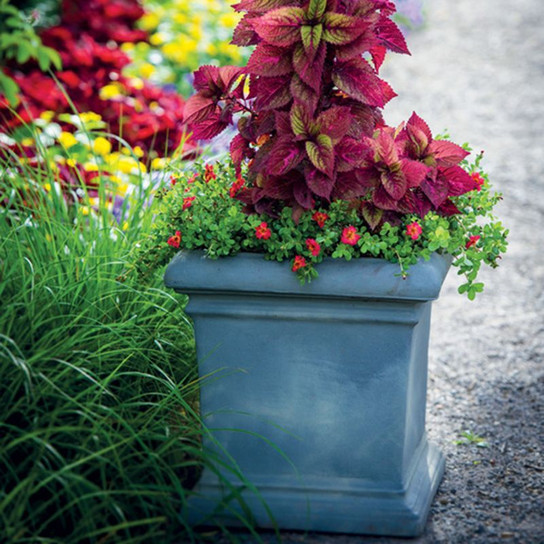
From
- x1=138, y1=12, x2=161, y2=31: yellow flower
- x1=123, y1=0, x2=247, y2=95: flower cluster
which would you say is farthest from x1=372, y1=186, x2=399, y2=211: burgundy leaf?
x1=138, y1=12, x2=161, y2=31: yellow flower

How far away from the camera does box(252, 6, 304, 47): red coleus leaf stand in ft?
5.89

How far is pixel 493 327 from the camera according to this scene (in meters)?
3.51

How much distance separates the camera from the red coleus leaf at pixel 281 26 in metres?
1.79

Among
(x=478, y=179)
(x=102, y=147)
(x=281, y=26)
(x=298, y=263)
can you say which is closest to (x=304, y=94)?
(x=281, y=26)

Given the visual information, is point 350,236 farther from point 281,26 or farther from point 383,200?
point 281,26

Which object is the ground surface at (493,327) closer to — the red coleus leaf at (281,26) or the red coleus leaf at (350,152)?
the red coleus leaf at (350,152)

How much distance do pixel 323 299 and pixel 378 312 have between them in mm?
137

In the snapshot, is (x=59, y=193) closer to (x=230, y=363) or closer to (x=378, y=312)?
(x=230, y=363)

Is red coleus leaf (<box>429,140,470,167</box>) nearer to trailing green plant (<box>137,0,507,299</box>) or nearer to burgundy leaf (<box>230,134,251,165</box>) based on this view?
trailing green plant (<box>137,0,507,299</box>)

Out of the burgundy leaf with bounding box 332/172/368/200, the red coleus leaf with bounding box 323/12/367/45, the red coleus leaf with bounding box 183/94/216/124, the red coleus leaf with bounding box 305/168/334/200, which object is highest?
the red coleus leaf with bounding box 323/12/367/45

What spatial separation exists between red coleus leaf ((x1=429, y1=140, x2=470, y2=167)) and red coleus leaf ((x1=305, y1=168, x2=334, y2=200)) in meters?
0.32

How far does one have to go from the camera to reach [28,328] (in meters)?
2.03

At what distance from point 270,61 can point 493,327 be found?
207 cm

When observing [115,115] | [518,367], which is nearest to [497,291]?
[518,367]
